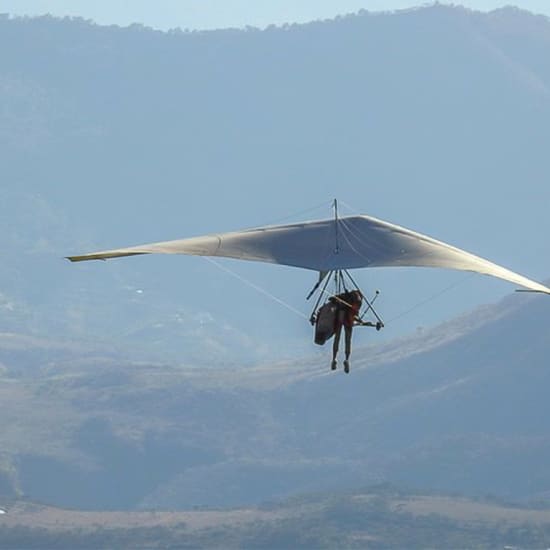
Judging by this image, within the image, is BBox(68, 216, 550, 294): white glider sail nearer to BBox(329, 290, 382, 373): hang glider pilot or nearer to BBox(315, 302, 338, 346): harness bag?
BBox(329, 290, 382, 373): hang glider pilot

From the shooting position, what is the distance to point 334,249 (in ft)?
172

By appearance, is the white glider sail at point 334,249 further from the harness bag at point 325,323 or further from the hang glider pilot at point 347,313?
the harness bag at point 325,323

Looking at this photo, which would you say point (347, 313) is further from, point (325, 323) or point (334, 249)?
point (334, 249)

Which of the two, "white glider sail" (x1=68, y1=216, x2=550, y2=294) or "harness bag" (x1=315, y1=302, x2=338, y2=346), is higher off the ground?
"white glider sail" (x1=68, y1=216, x2=550, y2=294)

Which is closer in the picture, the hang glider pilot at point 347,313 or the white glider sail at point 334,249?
the white glider sail at point 334,249

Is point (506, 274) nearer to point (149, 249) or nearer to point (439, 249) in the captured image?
point (439, 249)

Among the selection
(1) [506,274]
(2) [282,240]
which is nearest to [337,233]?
(2) [282,240]

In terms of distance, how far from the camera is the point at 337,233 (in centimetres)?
5422

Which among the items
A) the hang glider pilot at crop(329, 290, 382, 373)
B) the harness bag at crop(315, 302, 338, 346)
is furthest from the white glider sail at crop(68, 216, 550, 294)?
the harness bag at crop(315, 302, 338, 346)

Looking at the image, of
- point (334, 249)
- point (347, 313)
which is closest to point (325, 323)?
point (347, 313)

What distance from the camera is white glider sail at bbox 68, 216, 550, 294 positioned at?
51.4 metres

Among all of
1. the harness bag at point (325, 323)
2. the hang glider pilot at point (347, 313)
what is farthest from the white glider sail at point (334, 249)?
the harness bag at point (325, 323)

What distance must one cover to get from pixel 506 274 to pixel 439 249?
2713 millimetres

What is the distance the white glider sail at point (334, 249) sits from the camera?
51375 mm
